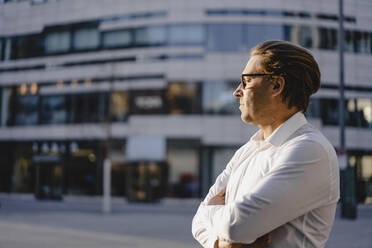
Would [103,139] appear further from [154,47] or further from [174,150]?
[154,47]

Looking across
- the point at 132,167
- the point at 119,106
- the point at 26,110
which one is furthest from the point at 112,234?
the point at 26,110

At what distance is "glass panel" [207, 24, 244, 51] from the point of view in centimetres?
2652

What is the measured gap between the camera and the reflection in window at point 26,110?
1187 inches

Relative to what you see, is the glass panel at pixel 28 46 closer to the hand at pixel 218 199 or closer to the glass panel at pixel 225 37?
the glass panel at pixel 225 37

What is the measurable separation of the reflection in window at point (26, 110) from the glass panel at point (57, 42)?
12.5 feet

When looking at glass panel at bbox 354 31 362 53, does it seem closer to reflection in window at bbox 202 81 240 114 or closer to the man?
reflection in window at bbox 202 81 240 114

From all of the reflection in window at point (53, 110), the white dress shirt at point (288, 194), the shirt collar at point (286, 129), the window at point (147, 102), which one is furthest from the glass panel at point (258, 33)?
the white dress shirt at point (288, 194)

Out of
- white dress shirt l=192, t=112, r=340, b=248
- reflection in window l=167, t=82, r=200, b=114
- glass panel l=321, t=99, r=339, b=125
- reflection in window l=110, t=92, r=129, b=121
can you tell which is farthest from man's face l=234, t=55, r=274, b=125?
glass panel l=321, t=99, r=339, b=125

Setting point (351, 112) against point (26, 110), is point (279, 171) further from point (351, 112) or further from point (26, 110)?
point (26, 110)

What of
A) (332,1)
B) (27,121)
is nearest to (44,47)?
(27,121)

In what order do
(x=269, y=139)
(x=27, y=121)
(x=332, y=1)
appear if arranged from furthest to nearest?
(x=27, y=121) → (x=332, y=1) → (x=269, y=139)

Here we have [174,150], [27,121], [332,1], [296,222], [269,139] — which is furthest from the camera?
[27,121]

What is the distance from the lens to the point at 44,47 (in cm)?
3067

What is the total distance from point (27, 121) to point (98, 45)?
7902 mm
